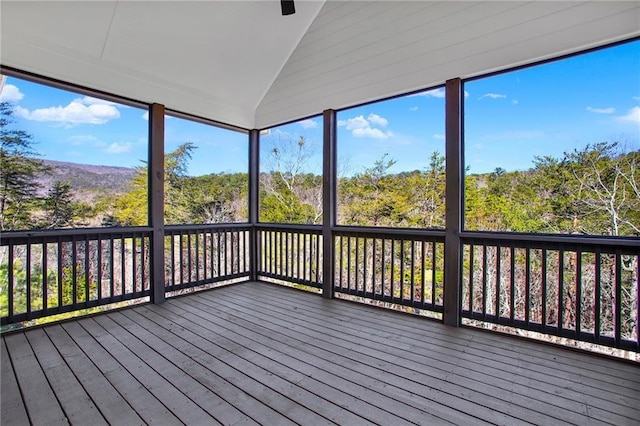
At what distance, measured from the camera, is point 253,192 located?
17.3ft

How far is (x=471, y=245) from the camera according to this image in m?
3.23

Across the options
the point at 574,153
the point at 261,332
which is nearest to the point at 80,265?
the point at 261,332

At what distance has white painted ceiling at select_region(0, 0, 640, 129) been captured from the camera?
2.75m

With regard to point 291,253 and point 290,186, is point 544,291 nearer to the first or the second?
point 291,253

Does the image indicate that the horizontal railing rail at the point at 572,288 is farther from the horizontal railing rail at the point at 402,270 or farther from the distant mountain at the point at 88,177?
the distant mountain at the point at 88,177

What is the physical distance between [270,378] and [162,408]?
2.24ft

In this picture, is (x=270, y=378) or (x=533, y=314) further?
(x=533, y=314)

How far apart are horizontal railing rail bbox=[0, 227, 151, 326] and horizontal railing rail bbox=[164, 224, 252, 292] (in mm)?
337

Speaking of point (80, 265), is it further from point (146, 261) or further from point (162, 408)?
point (162, 408)

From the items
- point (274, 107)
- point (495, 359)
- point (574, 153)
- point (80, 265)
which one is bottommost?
point (495, 359)

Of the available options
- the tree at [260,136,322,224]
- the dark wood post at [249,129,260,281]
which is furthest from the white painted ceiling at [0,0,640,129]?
the tree at [260,136,322,224]

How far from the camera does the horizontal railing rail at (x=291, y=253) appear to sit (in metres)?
4.61

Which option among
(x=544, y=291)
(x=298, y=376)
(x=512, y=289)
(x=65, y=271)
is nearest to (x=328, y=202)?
(x=512, y=289)

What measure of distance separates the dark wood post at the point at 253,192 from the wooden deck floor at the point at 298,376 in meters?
1.92
